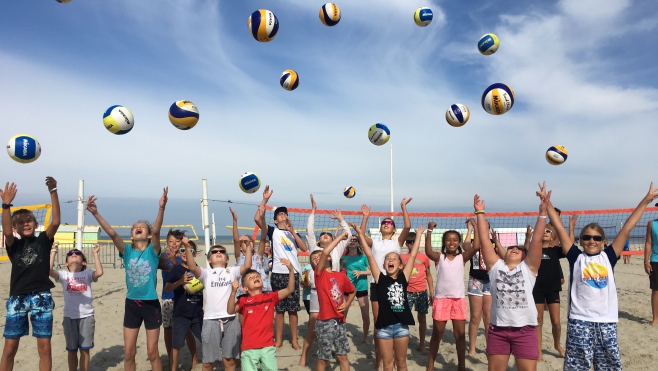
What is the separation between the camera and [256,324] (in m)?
3.98

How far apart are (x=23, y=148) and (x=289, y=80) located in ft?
15.9

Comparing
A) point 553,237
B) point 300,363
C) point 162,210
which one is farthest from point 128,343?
point 553,237

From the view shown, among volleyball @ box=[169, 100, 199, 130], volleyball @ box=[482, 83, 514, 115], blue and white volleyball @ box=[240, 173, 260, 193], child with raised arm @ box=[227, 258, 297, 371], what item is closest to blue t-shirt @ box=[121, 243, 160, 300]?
child with raised arm @ box=[227, 258, 297, 371]

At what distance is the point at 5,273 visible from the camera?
13.7 metres

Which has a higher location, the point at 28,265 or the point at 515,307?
the point at 28,265

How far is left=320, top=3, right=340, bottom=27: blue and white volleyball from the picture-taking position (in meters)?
8.62

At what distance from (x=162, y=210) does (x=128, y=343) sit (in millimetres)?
1379

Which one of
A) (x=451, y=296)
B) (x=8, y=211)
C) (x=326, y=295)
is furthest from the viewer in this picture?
(x=451, y=296)

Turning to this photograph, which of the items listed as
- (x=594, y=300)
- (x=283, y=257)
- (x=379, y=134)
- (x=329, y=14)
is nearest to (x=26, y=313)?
(x=283, y=257)

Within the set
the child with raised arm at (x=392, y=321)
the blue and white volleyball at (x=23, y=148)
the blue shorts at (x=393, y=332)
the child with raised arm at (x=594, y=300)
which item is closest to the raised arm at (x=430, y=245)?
the child with raised arm at (x=392, y=321)

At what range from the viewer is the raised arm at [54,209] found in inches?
159

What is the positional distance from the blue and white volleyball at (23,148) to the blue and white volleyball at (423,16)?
761 centimetres

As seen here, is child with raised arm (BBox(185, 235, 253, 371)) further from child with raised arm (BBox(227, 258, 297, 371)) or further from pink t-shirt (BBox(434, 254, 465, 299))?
pink t-shirt (BBox(434, 254, 465, 299))

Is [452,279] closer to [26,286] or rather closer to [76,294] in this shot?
[76,294]
